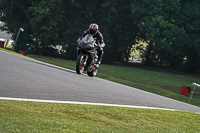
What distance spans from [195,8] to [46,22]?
17631 mm

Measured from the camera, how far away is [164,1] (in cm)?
3438

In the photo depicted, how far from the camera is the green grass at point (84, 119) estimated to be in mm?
4781

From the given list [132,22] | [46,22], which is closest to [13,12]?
[46,22]

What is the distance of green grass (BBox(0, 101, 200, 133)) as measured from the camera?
4781 mm

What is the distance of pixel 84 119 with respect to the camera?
5.90 metres

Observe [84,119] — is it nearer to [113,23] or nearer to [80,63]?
A: [80,63]

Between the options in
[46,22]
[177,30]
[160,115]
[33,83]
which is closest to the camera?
[160,115]

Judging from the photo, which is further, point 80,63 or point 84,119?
point 80,63

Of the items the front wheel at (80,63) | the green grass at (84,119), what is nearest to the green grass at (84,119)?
the green grass at (84,119)

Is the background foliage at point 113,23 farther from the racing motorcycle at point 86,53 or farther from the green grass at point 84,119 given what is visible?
the green grass at point 84,119

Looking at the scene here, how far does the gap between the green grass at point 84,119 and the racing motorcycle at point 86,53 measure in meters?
4.26

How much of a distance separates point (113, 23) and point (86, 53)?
28440 millimetres

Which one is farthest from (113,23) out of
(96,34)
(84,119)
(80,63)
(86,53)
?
(84,119)

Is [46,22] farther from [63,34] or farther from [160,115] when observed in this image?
[160,115]
